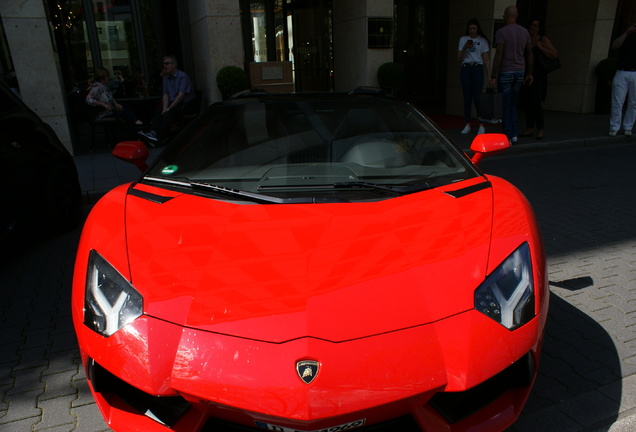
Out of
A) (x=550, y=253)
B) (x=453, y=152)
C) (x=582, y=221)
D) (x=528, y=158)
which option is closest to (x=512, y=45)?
(x=528, y=158)

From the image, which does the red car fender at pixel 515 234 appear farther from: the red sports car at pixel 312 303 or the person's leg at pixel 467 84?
the person's leg at pixel 467 84

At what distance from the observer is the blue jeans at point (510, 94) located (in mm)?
8586

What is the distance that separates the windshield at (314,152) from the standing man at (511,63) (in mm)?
6357

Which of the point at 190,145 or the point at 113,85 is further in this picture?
the point at 113,85

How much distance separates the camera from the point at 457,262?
187 cm

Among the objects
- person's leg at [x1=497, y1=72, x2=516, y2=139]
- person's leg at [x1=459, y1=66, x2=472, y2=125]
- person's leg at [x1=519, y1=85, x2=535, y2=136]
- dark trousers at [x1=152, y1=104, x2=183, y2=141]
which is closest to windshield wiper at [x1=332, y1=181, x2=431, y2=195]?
person's leg at [x1=497, y1=72, x2=516, y2=139]

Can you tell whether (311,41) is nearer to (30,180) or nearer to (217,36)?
(217,36)

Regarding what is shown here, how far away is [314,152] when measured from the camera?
9.08 feet

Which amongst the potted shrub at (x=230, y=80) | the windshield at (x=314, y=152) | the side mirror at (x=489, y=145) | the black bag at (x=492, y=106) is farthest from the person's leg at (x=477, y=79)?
the windshield at (x=314, y=152)

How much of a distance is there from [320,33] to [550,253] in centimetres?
1134

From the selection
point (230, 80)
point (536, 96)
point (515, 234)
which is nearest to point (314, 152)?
point (515, 234)

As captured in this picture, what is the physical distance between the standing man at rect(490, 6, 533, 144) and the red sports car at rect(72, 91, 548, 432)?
692 cm

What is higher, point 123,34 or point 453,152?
Result: point 123,34

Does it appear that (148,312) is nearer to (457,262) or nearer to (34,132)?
(457,262)
